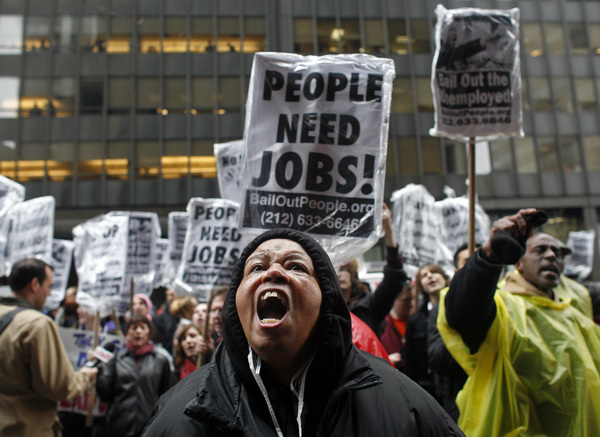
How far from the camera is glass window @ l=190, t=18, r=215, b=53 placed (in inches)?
1037

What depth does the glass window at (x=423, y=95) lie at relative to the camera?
86.5 ft

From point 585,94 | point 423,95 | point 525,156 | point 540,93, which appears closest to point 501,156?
point 525,156

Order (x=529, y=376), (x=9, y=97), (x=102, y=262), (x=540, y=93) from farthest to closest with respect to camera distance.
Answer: (x=540, y=93), (x=9, y=97), (x=102, y=262), (x=529, y=376)

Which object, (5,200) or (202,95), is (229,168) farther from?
(202,95)

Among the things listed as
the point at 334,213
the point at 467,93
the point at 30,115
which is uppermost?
the point at 30,115

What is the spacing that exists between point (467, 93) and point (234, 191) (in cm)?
320

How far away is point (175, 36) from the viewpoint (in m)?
26.3

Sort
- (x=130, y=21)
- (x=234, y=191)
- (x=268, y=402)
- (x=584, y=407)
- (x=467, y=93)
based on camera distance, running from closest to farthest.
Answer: (x=268, y=402), (x=584, y=407), (x=467, y=93), (x=234, y=191), (x=130, y=21)

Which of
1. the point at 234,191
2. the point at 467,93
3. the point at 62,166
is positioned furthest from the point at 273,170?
the point at 62,166

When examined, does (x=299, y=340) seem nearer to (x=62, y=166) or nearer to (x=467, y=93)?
(x=467, y=93)

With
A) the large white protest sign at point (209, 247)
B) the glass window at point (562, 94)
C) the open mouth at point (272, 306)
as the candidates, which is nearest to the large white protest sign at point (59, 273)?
the large white protest sign at point (209, 247)

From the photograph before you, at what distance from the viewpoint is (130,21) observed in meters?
26.0

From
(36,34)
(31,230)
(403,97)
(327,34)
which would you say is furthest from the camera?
(327,34)

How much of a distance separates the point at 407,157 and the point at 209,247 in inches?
795
